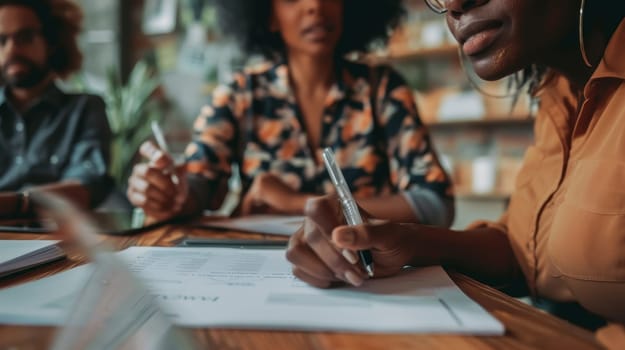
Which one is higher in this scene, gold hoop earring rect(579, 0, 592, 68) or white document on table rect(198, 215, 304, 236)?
gold hoop earring rect(579, 0, 592, 68)

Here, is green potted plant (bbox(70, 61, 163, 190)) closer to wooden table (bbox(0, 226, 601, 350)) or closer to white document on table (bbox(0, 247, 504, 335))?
white document on table (bbox(0, 247, 504, 335))

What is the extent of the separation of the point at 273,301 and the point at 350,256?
9 centimetres

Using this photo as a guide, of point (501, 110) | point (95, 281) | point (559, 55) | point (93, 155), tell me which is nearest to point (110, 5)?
point (93, 155)

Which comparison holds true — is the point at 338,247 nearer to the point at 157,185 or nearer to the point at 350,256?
the point at 350,256

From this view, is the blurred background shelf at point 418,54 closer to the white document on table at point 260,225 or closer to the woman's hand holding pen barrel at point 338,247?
the white document on table at point 260,225

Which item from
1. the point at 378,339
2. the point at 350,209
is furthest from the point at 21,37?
the point at 378,339

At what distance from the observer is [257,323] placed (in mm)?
327

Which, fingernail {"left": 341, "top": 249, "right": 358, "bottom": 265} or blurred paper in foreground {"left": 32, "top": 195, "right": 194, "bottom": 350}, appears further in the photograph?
fingernail {"left": 341, "top": 249, "right": 358, "bottom": 265}

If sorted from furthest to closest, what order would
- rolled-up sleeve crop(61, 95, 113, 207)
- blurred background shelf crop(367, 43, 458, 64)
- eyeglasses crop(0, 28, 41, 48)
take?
1. blurred background shelf crop(367, 43, 458, 64)
2. eyeglasses crop(0, 28, 41, 48)
3. rolled-up sleeve crop(61, 95, 113, 207)

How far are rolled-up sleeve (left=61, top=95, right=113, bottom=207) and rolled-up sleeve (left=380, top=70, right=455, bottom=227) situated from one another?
0.80m

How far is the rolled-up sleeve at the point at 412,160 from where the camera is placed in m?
1.00

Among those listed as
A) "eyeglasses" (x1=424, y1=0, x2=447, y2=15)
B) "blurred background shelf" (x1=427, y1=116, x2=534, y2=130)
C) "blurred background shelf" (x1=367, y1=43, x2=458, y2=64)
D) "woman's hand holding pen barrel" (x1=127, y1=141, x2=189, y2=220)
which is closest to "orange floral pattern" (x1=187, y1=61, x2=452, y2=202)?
"woman's hand holding pen barrel" (x1=127, y1=141, x2=189, y2=220)

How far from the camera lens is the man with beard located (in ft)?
4.63

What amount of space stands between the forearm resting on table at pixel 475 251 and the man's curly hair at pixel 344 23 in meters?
0.86
